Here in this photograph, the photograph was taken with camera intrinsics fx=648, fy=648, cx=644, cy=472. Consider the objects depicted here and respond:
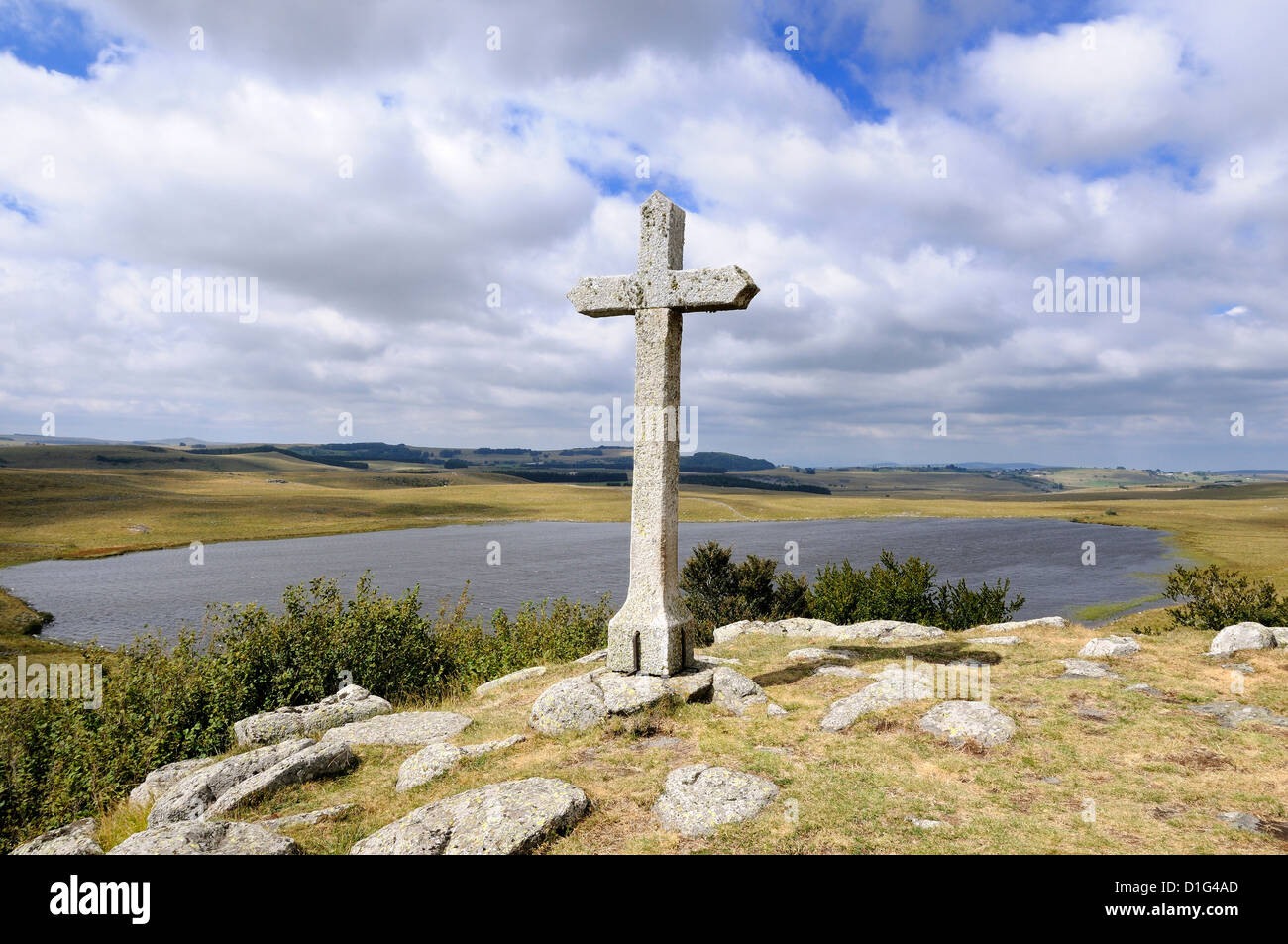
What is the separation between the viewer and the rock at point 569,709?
10.5m

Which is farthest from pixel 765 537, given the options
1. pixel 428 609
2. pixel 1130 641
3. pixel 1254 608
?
pixel 1130 641

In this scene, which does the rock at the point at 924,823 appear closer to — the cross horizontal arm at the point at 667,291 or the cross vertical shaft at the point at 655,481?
the cross vertical shaft at the point at 655,481

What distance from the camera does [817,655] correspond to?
52.6 ft

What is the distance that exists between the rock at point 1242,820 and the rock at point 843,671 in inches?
259

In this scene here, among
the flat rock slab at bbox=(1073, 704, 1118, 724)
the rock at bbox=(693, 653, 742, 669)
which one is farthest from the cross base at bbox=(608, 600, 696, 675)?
the flat rock slab at bbox=(1073, 704, 1118, 724)

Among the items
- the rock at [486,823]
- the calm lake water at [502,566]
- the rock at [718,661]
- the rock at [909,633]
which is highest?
the rock at [486,823]

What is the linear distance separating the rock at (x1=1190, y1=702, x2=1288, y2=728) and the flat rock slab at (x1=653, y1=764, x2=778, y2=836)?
8.23 m

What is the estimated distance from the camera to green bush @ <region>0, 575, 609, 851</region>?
12797 mm

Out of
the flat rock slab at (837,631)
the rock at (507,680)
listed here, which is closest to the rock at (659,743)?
the rock at (507,680)

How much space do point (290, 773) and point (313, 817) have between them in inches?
59.0

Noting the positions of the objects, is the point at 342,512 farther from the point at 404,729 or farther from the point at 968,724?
the point at 968,724

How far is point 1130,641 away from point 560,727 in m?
14.0

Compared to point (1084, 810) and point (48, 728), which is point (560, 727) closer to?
point (1084, 810)
